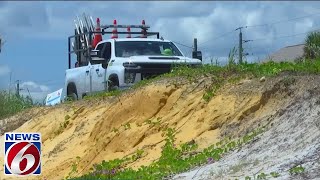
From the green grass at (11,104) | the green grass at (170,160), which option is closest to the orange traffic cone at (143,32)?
the green grass at (11,104)

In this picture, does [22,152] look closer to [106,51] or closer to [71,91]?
[106,51]

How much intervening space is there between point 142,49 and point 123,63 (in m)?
1.37

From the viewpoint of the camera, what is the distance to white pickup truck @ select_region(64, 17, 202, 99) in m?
18.3

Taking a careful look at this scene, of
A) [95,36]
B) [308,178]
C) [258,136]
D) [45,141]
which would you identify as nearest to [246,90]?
[258,136]

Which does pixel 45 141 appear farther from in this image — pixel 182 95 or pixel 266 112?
pixel 266 112

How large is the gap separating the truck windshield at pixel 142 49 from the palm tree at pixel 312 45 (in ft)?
14.2

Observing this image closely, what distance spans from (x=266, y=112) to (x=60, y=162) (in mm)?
4860

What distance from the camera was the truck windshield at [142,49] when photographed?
1959cm

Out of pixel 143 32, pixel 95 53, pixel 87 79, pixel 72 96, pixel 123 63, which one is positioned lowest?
pixel 72 96

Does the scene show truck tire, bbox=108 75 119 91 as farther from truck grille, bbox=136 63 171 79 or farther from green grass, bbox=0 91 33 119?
green grass, bbox=0 91 33 119

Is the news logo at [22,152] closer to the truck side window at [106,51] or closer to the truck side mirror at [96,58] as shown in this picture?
the truck side mirror at [96,58]

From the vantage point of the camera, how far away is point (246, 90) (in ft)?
45.0

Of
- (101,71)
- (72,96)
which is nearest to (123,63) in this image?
(101,71)

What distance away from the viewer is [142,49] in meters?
19.8
